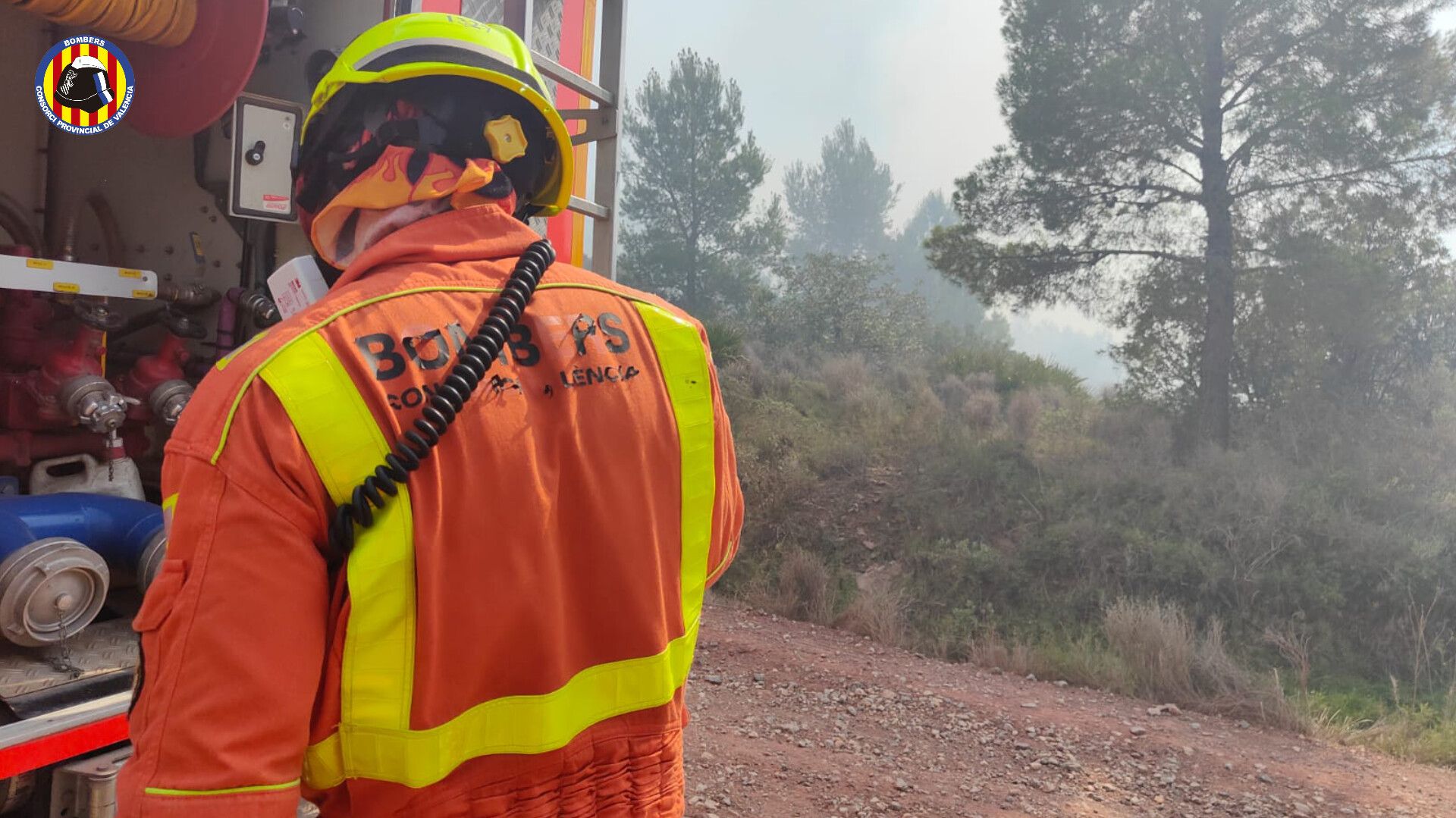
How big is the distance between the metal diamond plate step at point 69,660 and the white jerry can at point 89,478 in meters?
0.42

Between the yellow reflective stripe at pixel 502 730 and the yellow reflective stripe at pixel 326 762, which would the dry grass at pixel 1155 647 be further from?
the yellow reflective stripe at pixel 326 762

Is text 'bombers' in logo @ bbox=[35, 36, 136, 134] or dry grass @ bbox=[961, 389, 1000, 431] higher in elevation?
text 'bombers' in logo @ bbox=[35, 36, 136, 134]

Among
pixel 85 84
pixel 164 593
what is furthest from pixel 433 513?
pixel 85 84

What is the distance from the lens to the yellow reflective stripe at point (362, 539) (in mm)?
1082

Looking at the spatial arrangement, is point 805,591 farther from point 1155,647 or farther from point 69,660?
point 69,660

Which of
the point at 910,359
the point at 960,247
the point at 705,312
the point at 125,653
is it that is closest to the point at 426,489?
the point at 125,653

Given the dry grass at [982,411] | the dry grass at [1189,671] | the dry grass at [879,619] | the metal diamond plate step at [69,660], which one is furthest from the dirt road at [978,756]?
the dry grass at [982,411]

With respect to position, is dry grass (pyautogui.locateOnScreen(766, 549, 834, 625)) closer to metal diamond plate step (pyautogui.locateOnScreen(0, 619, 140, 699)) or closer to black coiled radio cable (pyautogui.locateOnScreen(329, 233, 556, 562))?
metal diamond plate step (pyautogui.locateOnScreen(0, 619, 140, 699))

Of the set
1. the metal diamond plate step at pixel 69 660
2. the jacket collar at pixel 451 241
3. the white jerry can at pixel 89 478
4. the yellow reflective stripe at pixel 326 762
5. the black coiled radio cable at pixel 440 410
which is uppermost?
the jacket collar at pixel 451 241

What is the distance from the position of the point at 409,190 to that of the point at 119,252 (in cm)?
243

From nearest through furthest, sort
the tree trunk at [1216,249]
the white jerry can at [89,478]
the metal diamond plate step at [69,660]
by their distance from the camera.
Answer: the metal diamond plate step at [69,660] → the white jerry can at [89,478] → the tree trunk at [1216,249]

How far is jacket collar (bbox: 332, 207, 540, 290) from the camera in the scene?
1270 mm

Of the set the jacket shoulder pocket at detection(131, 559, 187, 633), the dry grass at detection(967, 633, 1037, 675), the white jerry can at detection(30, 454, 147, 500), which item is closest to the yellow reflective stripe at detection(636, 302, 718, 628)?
the jacket shoulder pocket at detection(131, 559, 187, 633)

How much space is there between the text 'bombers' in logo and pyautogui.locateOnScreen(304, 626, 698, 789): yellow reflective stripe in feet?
8.07
